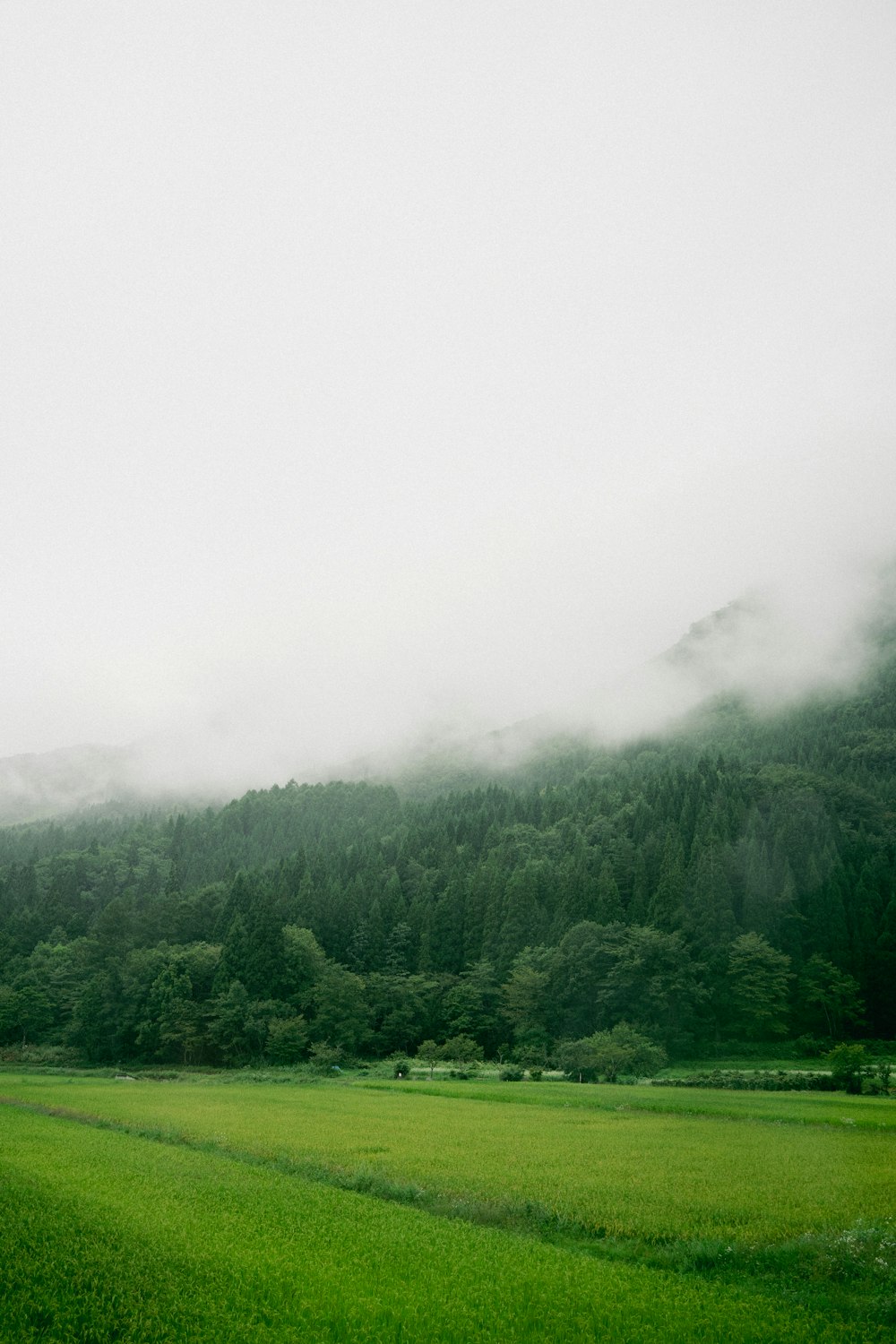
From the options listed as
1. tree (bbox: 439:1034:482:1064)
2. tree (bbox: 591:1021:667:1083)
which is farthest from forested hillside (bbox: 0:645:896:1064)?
tree (bbox: 591:1021:667:1083)

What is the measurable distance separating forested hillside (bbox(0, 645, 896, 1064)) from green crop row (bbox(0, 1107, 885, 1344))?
69.5 meters

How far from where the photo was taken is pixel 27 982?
98.4 m

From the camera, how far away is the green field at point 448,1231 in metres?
12.6

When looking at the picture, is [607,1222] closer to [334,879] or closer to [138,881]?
[334,879]

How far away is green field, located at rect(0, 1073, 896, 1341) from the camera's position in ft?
41.4

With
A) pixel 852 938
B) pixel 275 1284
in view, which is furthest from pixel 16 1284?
pixel 852 938

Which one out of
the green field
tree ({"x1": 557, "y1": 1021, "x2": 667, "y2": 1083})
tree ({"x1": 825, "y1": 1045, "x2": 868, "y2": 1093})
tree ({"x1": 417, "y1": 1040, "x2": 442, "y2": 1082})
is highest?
the green field

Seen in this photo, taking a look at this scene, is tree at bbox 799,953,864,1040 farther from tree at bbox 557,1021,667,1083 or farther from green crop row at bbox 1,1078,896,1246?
green crop row at bbox 1,1078,896,1246

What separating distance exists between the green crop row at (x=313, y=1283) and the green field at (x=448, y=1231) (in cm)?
5

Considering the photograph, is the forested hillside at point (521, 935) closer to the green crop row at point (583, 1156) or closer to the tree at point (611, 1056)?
the tree at point (611, 1056)

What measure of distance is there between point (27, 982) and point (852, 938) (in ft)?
339

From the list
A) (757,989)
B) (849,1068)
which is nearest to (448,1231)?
(849,1068)

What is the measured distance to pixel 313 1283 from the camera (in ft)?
46.1

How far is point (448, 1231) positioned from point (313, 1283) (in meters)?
5.38
